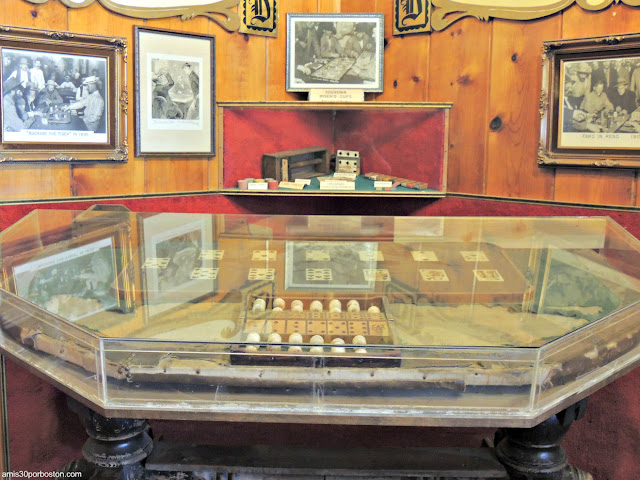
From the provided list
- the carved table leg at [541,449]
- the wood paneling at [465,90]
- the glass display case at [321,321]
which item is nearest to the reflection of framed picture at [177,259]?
the glass display case at [321,321]

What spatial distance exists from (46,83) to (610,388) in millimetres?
2740

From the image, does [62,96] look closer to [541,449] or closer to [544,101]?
[544,101]

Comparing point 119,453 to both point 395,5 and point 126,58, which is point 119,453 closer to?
point 126,58

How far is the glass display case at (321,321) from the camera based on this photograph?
1227 millimetres

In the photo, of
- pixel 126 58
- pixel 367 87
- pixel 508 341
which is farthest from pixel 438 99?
pixel 508 341

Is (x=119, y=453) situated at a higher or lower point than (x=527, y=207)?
lower

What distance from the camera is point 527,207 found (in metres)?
3.31

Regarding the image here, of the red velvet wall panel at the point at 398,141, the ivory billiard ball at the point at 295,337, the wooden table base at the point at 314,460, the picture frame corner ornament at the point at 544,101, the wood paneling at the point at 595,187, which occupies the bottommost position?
the wooden table base at the point at 314,460

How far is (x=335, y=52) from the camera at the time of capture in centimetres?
364

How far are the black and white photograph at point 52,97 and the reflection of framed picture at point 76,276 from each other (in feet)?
3.90

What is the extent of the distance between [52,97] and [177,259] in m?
1.59

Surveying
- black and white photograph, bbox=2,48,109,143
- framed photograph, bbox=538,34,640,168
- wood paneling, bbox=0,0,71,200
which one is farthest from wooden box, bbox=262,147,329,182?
framed photograph, bbox=538,34,640,168

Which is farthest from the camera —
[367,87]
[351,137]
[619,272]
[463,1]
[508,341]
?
[351,137]

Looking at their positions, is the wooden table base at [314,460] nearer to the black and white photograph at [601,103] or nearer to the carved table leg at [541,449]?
the carved table leg at [541,449]
